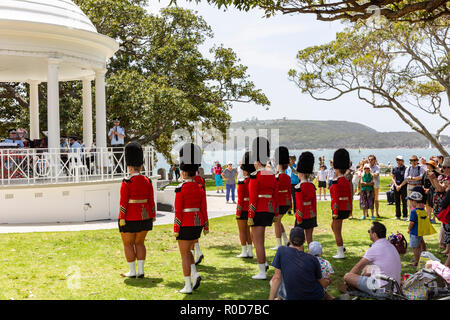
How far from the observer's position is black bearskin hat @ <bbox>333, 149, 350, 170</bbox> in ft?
31.1

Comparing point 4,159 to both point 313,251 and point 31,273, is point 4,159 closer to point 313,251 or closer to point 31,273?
point 31,273

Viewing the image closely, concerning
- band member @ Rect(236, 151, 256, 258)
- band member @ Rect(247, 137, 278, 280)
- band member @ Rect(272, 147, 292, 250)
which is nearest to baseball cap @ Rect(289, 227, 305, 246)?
band member @ Rect(247, 137, 278, 280)

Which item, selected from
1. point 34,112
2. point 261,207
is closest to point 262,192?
point 261,207

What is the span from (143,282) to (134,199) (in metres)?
1.30

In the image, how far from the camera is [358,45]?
3017 centimetres

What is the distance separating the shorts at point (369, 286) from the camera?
6.19 metres

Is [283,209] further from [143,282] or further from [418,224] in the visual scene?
[143,282]

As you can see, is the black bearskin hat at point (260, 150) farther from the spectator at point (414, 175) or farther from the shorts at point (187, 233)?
the spectator at point (414, 175)

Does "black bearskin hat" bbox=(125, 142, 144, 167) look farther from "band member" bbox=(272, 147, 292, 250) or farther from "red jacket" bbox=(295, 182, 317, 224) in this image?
"band member" bbox=(272, 147, 292, 250)

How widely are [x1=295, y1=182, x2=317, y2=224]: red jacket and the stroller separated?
267cm

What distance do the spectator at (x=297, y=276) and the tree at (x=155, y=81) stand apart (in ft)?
69.5

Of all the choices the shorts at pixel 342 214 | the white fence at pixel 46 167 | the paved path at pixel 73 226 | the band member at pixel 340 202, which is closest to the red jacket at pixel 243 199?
the band member at pixel 340 202

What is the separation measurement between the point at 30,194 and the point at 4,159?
5.43 feet

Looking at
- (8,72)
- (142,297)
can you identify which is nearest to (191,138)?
(8,72)
